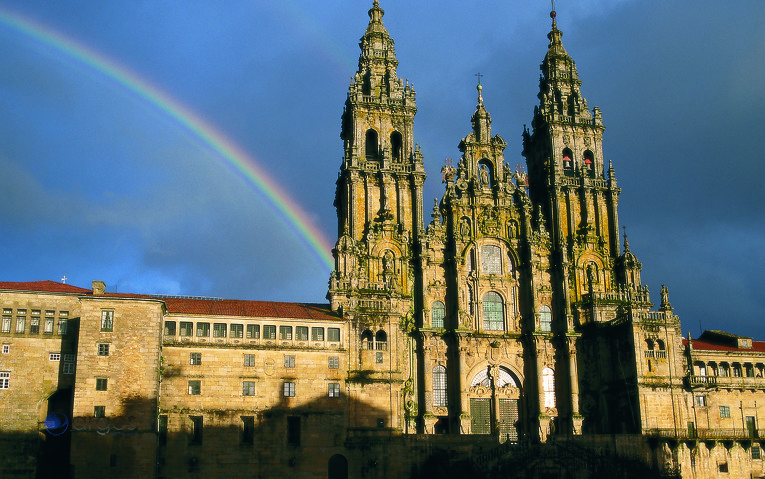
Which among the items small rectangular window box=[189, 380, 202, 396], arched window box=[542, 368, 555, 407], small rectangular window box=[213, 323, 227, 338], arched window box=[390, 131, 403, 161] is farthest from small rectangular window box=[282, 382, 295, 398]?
arched window box=[390, 131, 403, 161]

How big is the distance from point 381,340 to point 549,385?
58.0 feet

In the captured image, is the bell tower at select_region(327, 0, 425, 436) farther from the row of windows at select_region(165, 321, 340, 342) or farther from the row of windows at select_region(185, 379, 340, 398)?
the row of windows at select_region(165, 321, 340, 342)

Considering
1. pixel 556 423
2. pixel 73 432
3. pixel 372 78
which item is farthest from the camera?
pixel 372 78

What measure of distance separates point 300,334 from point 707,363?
126 ft

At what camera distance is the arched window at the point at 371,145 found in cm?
8150

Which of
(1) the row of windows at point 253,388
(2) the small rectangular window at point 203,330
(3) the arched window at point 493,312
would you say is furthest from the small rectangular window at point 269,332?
(3) the arched window at point 493,312

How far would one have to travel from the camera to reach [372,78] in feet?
274

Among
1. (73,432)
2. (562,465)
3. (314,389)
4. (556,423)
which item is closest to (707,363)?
(556,423)

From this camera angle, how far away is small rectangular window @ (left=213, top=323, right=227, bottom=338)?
65.1 meters

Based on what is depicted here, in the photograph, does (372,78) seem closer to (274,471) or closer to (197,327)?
(197,327)

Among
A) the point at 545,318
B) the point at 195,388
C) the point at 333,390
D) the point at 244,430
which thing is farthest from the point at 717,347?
the point at 195,388

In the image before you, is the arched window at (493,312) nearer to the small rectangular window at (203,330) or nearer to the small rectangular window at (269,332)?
the small rectangular window at (269,332)

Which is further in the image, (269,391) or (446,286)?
(446,286)

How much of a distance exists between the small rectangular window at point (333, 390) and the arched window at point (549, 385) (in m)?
20.6
